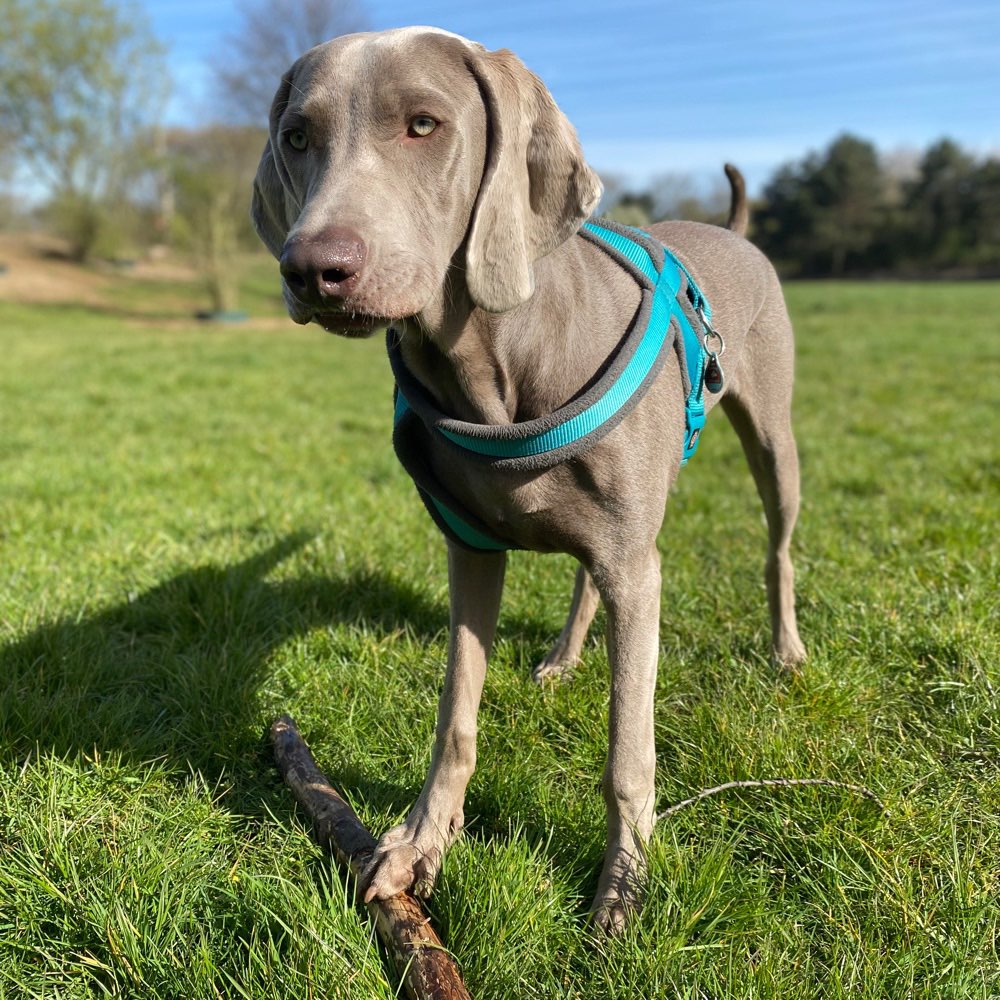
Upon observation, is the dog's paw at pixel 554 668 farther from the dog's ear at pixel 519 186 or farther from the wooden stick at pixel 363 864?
the dog's ear at pixel 519 186

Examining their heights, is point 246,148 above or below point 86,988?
above

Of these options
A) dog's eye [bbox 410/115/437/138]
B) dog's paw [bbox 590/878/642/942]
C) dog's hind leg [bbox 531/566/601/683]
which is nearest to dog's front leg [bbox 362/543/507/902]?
dog's paw [bbox 590/878/642/942]

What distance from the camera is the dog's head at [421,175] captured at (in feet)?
5.57

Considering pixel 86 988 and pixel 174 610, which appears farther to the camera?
pixel 174 610

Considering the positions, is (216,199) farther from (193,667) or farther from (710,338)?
(710,338)

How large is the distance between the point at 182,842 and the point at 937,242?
5976 centimetres

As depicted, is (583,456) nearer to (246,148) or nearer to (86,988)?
(86,988)

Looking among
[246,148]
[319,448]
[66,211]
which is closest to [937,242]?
[246,148]

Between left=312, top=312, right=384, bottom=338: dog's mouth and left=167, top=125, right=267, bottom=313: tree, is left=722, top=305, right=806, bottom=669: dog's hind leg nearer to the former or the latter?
left=312, top=312, right=384, bottom=338: dog's mouth

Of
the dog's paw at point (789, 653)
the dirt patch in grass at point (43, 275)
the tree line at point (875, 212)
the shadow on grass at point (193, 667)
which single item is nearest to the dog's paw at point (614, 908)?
the shadow on grass at point (193, 667)

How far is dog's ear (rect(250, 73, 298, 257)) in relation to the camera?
2.08m

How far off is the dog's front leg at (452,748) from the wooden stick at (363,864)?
51 millimetres

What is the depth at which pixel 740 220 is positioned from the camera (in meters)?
3.61

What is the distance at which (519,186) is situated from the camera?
1.95 meters
